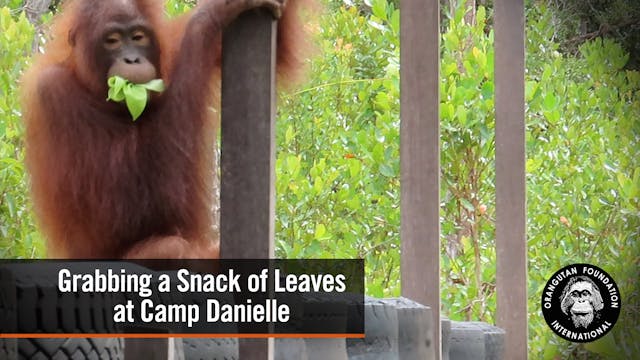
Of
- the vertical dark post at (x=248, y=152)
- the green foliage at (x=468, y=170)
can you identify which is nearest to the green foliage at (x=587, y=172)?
the green foliage at (x=468, y=170)

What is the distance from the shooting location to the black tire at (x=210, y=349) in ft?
3.38

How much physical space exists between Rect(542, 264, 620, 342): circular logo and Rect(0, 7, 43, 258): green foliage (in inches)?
34.8

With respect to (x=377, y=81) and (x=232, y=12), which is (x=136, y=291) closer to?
(x=232, y=12)

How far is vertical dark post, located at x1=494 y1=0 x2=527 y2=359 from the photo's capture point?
1746 millimetres

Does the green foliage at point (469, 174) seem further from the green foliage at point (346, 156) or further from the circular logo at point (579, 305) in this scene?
the circular logo at point (579, 305)

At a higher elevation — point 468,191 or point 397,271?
point 468,191

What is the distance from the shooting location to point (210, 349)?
1.06 m

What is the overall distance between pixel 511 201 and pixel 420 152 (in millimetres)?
313

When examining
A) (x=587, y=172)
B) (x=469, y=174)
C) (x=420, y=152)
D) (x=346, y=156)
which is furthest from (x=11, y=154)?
(x=587, y=172)

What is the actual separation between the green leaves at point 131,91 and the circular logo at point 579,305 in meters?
0.82

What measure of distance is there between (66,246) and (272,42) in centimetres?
52

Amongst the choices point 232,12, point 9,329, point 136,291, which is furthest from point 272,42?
point 9,329

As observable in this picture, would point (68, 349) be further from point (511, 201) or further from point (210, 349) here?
point (511, 201)

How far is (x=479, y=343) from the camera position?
1.63m
